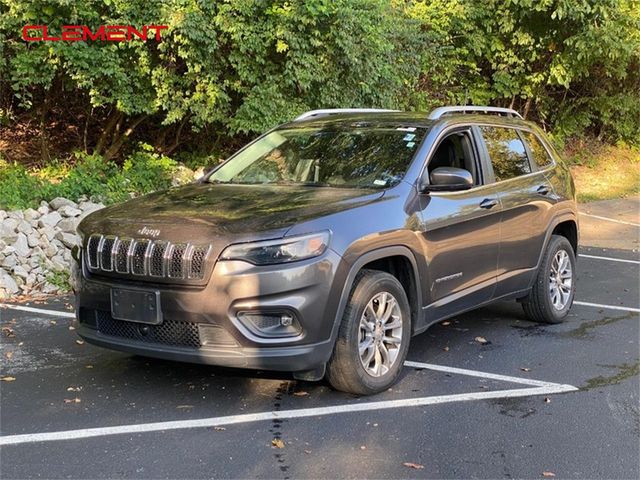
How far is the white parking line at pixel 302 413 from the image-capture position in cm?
399

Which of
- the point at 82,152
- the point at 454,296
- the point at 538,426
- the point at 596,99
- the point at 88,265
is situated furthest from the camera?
the point at 596,99

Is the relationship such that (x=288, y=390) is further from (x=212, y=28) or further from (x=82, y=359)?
(x=212, y=28)

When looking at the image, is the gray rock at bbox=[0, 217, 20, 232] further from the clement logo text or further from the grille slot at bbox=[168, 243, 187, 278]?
the grille slot at bbox=[168, 243, 187, 278]

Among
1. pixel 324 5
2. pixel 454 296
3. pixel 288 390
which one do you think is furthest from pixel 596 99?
pixel 288 390

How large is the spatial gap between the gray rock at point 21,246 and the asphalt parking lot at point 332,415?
5.72ft

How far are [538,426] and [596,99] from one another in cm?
1553

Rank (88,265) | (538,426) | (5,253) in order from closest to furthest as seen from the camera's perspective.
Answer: (538,426), (88,265), (5,253)

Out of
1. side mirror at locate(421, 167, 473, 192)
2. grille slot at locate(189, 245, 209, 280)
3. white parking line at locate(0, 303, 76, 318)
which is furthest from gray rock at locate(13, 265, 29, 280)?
side mirror at locate(421, 167, 473, 192)

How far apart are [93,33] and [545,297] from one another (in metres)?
6.81

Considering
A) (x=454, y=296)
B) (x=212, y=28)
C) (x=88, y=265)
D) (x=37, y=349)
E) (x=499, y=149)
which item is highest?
(x=212, y=28)

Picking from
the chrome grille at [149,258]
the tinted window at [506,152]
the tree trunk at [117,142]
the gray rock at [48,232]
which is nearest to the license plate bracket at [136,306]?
the chrome grille at [149,258]

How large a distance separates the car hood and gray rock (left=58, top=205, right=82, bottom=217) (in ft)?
12.8

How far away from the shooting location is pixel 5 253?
7.68 meters

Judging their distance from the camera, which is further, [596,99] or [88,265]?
[596,99]
